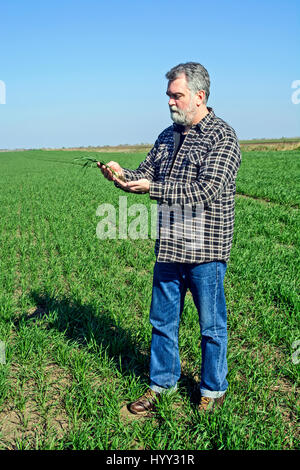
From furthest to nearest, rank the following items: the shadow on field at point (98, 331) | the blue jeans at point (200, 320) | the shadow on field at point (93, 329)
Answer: the shadow on field at point (93, 329) → the shadow on field at point (98, 331) → the blue jeans at point (200, 320)

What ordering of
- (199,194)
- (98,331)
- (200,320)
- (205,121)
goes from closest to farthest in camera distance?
(199,194) → (205,121) → (200,320) → (98,331)

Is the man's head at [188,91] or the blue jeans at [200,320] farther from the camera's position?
the blue jeans at [200,320]

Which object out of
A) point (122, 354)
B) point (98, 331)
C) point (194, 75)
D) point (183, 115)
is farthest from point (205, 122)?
point (98, 331)

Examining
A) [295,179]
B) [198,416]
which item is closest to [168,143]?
[198,416]

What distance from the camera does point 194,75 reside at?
2668 millimetres

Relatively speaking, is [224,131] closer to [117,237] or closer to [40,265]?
[40,265]

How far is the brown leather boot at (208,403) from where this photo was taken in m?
2.93

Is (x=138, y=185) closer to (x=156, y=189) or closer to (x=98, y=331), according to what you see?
(x=156, y=189)

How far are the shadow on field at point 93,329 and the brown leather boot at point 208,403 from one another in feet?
2.06

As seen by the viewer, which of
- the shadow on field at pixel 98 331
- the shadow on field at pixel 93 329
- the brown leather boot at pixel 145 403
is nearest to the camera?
the brown leather boot at pixel 145 403

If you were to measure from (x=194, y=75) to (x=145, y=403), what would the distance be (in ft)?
8.07

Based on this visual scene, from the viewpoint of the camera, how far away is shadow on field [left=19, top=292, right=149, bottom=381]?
3.71 meters

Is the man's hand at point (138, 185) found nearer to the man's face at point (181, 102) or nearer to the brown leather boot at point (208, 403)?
the man's face at point (181, 102)

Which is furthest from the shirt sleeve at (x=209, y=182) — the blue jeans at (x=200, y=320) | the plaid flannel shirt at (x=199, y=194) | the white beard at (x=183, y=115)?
the blue jeans at (x=200, y=320)
